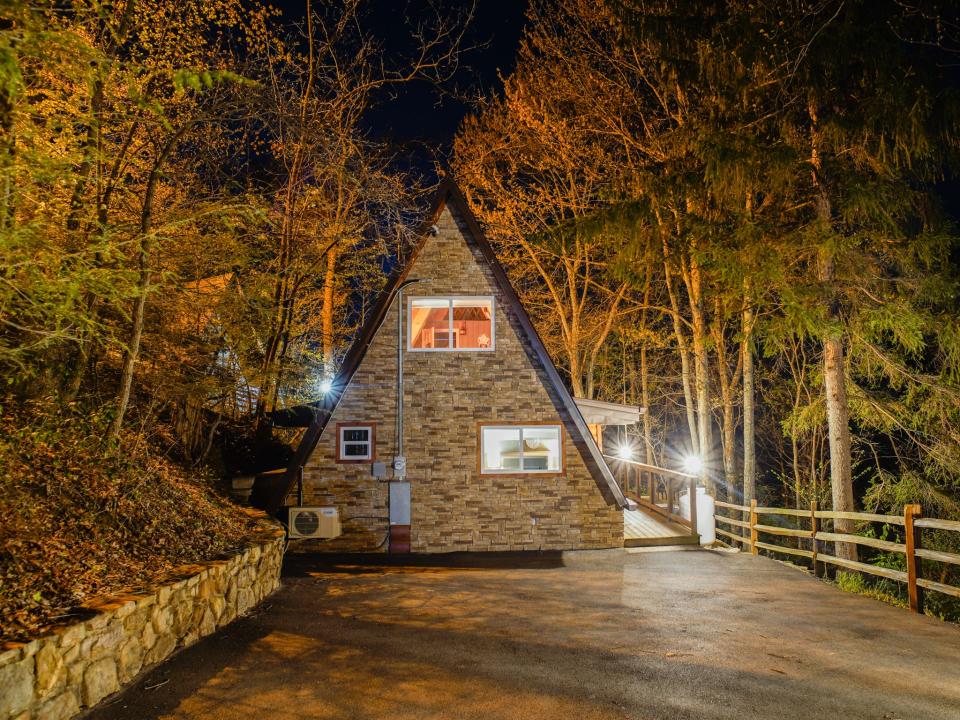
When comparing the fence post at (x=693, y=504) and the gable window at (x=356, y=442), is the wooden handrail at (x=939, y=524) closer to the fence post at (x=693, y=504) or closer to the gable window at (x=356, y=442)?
the fence post at (x=693, y=504)

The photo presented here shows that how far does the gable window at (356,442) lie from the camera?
12.1 metres

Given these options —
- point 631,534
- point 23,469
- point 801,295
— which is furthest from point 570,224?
point 23,469

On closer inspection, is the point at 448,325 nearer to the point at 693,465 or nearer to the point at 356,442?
the point at 356,442

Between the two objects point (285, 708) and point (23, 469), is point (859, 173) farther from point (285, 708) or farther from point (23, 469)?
point (23, 469)

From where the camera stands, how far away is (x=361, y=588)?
29.4ft

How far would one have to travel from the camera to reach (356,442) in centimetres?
1212

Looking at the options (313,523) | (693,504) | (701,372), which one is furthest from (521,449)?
(701,372)

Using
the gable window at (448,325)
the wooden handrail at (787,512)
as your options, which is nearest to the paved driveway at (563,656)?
the wooden handrail at (787,512)

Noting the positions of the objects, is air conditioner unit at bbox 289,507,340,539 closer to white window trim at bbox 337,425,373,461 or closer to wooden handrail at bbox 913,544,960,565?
white window trim at bbox 337,425,373,461

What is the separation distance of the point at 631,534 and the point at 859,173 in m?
7.74

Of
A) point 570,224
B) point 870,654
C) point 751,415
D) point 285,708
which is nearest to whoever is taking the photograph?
point 285,708

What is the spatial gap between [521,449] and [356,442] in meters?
3.21

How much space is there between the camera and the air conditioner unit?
11555 mm

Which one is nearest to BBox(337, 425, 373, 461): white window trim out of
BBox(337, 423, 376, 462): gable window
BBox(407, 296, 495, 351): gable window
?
BBox(337, 423, 376, 462): gable window
